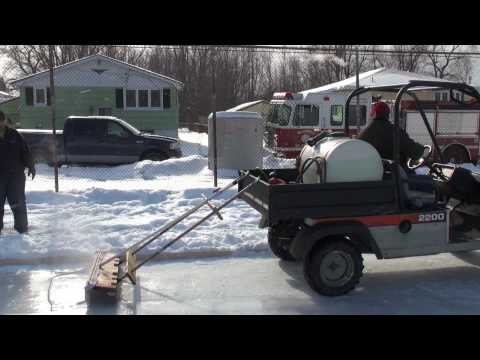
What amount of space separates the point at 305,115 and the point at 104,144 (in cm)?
699

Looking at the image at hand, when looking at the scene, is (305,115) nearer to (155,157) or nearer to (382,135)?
(155,157)

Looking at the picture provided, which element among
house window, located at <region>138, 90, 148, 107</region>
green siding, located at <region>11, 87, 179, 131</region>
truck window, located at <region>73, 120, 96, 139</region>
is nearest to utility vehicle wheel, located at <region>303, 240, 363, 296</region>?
truck window, located at <region>73, 120, 96, 139</region>

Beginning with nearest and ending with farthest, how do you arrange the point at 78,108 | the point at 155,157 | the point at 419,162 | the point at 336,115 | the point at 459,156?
1. the point at 419,162
2. the point at 155,157
3. the point at 459,156
4. the point at 336,115
5. the point at 78,108

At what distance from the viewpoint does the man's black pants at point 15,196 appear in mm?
7105

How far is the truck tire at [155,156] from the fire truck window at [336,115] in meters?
6.57

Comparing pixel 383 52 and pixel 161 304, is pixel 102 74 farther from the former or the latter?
pixel 161 304

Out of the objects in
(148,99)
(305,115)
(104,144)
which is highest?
(148,99)

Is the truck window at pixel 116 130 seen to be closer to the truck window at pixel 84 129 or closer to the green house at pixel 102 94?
the truck window at pixel 84 129

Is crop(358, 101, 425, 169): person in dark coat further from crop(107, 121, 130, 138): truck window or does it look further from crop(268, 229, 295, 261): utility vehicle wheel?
crop(107, 121, 130, 138): truck window

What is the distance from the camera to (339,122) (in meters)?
18.6

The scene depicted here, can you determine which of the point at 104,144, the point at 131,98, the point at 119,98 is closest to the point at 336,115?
the point at 104,144

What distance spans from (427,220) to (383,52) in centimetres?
565

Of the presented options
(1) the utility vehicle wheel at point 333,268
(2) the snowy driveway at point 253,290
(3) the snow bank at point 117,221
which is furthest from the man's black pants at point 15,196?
(1) the utility vehicle wheel at point 333,268

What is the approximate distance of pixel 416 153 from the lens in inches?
217
